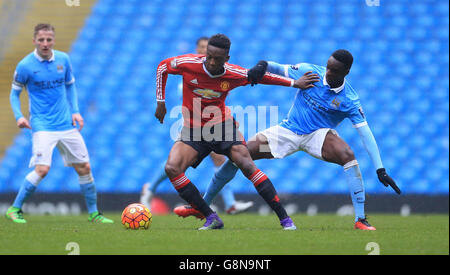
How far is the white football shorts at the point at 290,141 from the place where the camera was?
21.3 feet

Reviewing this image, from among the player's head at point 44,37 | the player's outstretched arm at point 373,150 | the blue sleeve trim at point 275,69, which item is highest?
the player's head at point 44,37

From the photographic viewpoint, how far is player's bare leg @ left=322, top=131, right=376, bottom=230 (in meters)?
6.27

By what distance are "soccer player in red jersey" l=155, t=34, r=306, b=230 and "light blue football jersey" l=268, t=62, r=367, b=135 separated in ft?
1.19

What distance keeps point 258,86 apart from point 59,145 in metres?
4.45

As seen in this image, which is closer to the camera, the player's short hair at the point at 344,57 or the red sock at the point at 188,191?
the red sock at the point at 188,191

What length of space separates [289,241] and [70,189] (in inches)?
232

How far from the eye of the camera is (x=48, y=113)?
7258mm

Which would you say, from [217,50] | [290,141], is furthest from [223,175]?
[217,50]

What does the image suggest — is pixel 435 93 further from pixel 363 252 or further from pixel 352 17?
pixel 363 252

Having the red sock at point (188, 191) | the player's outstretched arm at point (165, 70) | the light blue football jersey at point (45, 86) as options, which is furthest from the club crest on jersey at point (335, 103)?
the light blue football jersey at point (45, 86)

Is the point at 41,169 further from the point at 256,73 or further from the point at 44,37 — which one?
the point at 256,73

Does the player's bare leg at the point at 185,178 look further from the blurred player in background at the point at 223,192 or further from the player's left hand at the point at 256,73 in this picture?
the blurred player in background at the point at 223,192

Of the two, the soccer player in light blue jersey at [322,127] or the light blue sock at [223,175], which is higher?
the soccer player in light blue jersey at [322,127]

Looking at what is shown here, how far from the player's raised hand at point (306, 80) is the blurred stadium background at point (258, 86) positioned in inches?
152
